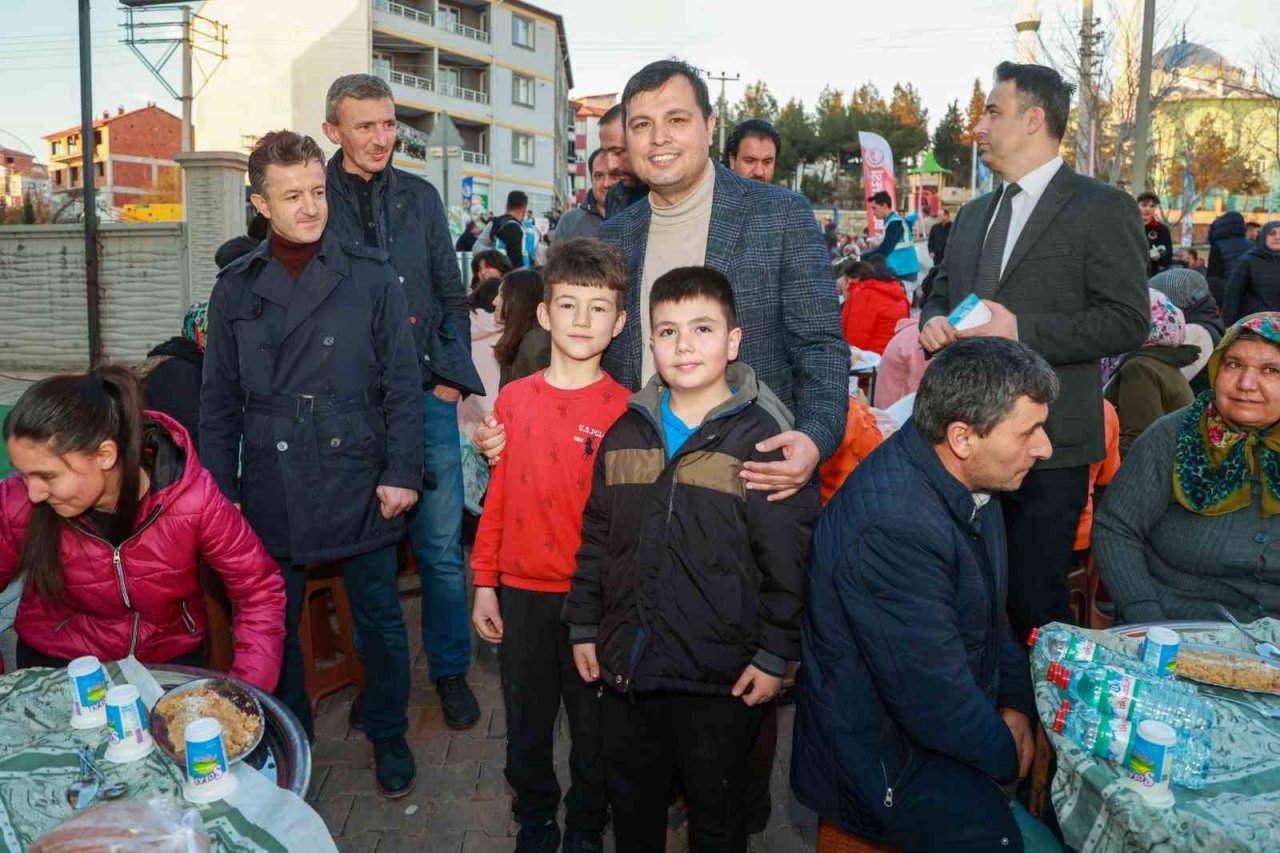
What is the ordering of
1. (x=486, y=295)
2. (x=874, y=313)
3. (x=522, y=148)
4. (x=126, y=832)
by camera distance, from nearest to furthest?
1. (x=126, y=832)
2. (x=486, y=295)
3. (x=874, y=313)
4. (x=522, y=148)

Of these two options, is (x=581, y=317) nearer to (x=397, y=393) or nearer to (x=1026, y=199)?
(x=397, y=393)

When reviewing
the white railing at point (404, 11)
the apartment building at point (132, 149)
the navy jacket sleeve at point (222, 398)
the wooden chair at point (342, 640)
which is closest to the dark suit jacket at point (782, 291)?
the navy jacket sleeve at point (222, 398)

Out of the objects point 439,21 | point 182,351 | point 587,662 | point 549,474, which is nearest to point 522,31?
point 439,21

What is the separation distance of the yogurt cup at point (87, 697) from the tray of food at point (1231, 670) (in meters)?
2.49

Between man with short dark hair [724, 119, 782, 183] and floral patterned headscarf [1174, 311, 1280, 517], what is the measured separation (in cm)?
227

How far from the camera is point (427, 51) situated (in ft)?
130

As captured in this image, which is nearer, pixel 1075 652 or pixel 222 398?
pixel 1075 652

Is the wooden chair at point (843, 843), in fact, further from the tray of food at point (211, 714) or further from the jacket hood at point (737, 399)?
the tray of food at point (211, 714)

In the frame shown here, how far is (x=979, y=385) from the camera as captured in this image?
217 cm

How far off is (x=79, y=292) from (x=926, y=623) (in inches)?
451

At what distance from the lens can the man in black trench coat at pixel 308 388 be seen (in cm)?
292

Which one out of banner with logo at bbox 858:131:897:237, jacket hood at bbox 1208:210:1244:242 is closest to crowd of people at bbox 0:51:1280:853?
jacket hood at bbox 1208:210:1244:242

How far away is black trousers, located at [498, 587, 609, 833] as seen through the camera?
106 inches

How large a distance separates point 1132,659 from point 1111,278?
132cm
